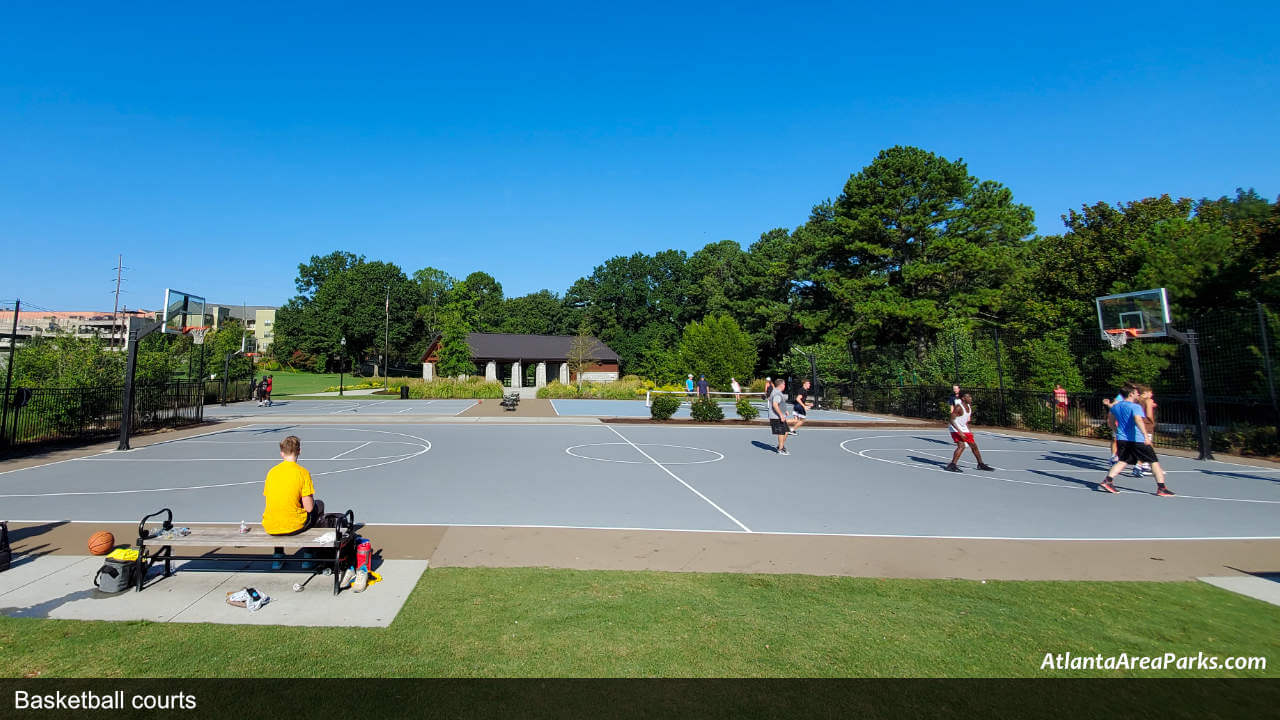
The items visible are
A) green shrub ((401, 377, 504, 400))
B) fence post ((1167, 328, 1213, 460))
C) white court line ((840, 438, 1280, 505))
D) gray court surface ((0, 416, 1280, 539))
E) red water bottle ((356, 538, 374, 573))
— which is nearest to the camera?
red water bottle ((356, 538, 374, 573))

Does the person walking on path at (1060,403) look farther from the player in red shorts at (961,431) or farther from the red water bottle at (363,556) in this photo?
the red water bottle at (363,556)

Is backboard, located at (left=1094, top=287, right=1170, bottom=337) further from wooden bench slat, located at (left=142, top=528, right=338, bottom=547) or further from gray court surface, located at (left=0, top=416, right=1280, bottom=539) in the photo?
wooden bench slat, located at (left=142, top=528, right=338, bottom=547)

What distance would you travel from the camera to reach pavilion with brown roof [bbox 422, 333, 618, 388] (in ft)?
192

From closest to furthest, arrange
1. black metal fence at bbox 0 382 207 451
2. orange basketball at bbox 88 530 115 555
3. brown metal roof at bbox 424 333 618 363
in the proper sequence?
orange basketball at bbox 88 530 115 555 → black metal fence at bbox 0 382 207 451 → brown metal roof at bbox 424 333 618 363

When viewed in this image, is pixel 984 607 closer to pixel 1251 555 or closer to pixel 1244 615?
pixel 1244 615

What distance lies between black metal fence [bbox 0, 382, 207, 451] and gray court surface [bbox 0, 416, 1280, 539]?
292cm

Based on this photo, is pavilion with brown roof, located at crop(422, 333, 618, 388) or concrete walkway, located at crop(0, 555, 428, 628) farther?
pavilion with brown roof, located at crop(422, 333, 618, 388)

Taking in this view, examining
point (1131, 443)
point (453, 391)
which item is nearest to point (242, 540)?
point (1131, 443)

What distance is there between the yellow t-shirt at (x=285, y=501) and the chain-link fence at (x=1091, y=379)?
1986 centimetres

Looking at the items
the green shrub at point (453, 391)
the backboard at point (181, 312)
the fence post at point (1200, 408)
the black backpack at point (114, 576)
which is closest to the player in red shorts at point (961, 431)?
the fence post at point (1200, 408)

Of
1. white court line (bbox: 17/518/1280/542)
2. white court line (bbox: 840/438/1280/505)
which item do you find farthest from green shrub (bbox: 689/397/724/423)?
white court line (bbox: 17/518/1280/542)

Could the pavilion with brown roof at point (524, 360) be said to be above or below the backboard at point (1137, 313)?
above

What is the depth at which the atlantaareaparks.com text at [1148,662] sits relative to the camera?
13.5 ft

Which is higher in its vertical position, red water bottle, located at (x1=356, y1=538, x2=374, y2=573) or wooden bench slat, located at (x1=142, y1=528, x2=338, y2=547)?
wooden bench slat, located at (x1=142, y1=528, x2=338, y2=547)
